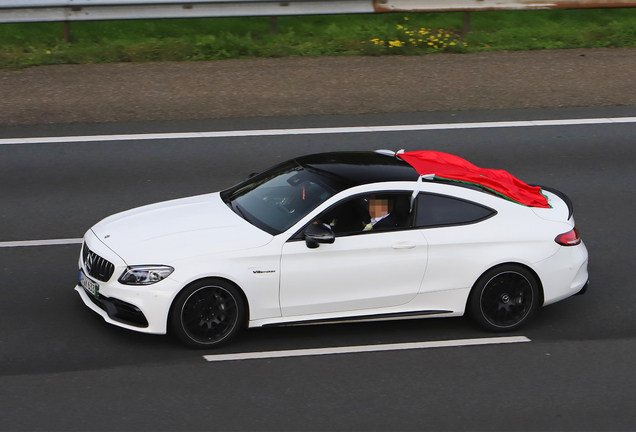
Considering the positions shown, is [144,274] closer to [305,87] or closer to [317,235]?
[317,235]

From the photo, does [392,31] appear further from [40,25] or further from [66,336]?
[66,336]

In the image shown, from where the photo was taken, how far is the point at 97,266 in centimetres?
741

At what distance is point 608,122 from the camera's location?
1393 cm

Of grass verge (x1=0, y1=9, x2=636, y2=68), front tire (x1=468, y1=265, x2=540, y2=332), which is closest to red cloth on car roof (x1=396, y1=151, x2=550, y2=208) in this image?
front tire (x1=468, y1=265, x2=540, y2=332)

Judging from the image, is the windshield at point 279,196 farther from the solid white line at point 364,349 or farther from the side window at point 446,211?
the solid white line at point 364,349

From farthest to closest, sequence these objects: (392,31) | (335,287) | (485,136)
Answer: (392,31) → (485,136) → (335,287)

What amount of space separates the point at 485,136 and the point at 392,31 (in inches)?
197

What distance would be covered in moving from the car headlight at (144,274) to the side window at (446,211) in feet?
7.28

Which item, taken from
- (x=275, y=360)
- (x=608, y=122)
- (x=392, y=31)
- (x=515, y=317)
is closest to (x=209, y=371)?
(x=275, y=360)

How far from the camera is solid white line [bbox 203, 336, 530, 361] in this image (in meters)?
7.27

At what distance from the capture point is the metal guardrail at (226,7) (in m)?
16.0

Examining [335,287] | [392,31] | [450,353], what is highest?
[392,31]

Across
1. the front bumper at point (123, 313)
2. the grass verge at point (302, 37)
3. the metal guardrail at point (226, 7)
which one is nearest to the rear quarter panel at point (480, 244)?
the front bumper at point (123, 313)

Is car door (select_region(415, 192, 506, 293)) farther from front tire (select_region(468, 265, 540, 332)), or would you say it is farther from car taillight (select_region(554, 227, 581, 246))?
car taillight (select_region(554, 227, 581, 246))
